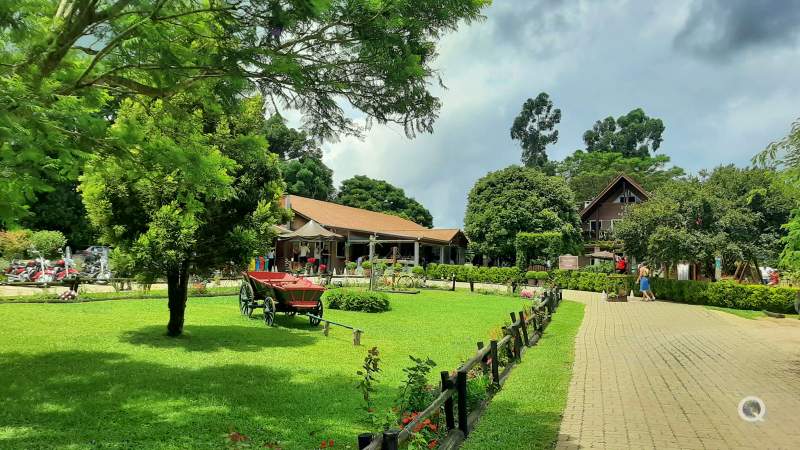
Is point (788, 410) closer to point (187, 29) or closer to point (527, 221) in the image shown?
point (187, 29)

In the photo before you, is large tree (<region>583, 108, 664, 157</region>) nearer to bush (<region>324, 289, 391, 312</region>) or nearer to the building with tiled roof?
the building with tiled roof

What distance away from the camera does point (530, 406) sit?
287 inches

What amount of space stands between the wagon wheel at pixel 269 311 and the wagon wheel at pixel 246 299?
0.77 meters

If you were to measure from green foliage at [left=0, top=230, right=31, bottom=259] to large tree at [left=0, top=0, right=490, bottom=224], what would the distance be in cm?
2644

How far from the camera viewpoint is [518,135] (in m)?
76.1

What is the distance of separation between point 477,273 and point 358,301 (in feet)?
59.0

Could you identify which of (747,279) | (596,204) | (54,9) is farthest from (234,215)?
(596,204)

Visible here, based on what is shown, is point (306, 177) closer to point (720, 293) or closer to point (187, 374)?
point (720, 293)

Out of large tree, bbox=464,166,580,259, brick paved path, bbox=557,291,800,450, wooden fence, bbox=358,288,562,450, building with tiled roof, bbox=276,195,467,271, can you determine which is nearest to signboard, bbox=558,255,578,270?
large tree, bbox=464,166,580,259

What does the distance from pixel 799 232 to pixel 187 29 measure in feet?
30.6

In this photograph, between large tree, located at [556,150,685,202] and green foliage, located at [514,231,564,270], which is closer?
green foliage, located at [514,231,564,270]

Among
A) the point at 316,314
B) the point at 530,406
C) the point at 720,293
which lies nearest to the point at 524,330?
the point at 530,406

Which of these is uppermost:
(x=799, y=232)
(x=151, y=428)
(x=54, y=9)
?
(x=54, y=9)

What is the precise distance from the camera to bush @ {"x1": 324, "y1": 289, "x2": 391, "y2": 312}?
62.2ft
